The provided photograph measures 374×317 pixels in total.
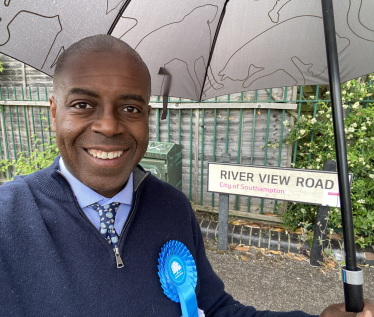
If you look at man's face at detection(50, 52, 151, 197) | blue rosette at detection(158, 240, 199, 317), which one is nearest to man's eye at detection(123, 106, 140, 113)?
man's face at detection(50, 52, 151, 197)

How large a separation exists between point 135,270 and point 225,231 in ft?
8.85

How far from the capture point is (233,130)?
418cm

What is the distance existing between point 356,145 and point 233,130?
173 centimetres

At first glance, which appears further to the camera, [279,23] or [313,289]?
[313,289]

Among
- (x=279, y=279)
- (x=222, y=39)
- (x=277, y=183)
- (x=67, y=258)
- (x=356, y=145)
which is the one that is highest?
(x=222, y=39)

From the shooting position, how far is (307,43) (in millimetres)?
1447

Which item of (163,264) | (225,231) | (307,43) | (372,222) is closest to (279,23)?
(307,43)

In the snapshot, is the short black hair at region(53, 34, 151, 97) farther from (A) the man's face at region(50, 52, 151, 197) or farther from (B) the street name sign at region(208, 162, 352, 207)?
(B) the street name sign at region(208, 162, 352, 207)

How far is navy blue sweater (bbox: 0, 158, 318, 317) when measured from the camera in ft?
2.78

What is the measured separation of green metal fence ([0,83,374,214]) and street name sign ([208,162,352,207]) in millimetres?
915

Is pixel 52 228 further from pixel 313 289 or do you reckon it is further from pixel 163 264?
pixel 313 289

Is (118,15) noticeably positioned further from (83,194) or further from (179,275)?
(179,275)

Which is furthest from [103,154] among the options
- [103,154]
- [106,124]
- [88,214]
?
[88,214]

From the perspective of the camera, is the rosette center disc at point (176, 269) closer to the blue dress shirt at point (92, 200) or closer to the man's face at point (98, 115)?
the blue dress shirt at point (92, 200)
